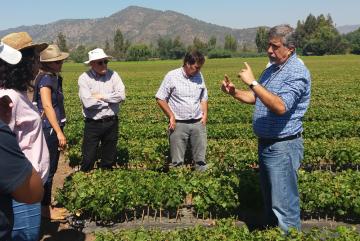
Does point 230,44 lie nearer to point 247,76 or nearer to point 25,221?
point 247,76

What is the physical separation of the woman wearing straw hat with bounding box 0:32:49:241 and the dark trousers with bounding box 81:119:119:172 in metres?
3.55

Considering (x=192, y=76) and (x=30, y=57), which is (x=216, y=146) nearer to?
(x=192, y=76)

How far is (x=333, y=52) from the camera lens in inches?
4193

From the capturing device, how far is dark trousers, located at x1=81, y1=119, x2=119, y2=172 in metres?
6.76

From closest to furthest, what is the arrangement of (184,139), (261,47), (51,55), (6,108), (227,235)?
(6,108)
(227,235)
(51,55)
(184,139)
(261,47)

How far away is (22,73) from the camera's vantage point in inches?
114

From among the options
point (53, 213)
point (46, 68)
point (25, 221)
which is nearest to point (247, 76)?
point (25, 221)

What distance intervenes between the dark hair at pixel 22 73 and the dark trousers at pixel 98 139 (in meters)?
3.74

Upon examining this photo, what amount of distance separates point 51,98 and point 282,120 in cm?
305

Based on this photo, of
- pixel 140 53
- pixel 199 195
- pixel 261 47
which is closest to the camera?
pixel 199 195

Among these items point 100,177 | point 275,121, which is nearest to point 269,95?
point 275,121

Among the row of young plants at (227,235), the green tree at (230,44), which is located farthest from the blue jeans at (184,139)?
the green tree at (230,44)

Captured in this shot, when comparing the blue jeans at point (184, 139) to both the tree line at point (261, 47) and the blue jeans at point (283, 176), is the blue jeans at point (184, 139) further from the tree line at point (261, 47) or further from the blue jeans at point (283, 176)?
the tree line at point (261, 47)

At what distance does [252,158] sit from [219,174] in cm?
174
